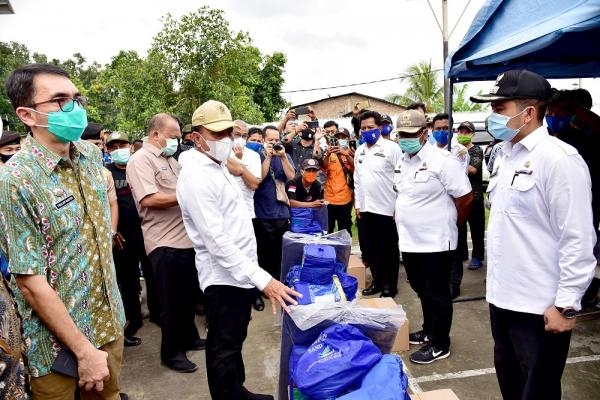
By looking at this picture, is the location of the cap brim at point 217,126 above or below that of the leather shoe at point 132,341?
above

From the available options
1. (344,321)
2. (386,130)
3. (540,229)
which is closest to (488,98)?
(540,229)

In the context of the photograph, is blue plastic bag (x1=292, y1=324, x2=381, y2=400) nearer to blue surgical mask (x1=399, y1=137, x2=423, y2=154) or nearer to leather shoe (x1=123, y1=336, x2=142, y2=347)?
blue surgical mask (x1=399, y1=137, x2=423, y2=154)

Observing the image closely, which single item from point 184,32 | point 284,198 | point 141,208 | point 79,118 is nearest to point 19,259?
point 79,118

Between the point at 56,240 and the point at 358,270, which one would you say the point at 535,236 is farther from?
the point at 358,270

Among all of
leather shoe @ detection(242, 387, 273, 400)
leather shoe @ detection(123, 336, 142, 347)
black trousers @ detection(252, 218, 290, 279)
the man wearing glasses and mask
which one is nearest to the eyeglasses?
the man wearing glasses and mask

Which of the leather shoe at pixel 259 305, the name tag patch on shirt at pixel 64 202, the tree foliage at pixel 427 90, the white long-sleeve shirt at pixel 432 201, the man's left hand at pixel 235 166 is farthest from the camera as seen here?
the tree foliage at pixel 427 90

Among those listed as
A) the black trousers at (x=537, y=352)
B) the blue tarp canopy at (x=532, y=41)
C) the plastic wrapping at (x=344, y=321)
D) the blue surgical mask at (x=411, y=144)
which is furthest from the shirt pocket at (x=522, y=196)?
the blue surgical mask at (x=411, y=144)

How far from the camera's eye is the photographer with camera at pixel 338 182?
19.5 feet

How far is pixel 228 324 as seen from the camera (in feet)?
8.66

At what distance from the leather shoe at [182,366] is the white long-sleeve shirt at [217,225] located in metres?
1.33

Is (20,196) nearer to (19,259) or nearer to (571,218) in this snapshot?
(19,259)

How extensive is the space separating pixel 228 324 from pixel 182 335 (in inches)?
50.2

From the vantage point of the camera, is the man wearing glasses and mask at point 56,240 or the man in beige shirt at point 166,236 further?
the man in beige shirt at point 166,236

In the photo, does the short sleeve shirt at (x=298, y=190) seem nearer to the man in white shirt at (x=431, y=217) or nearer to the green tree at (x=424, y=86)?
the man in white shirt at (x=431, y=217)
